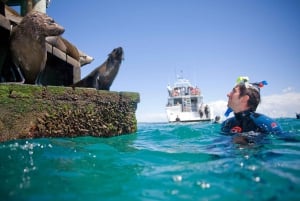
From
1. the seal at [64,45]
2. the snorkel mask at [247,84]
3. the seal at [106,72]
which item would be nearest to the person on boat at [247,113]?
the snorkel mask at [247,84]

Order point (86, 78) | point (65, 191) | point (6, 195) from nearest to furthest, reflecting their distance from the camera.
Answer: point (6, 195) → point (65, 191) → point (86, 78)

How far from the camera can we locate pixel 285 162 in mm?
3047

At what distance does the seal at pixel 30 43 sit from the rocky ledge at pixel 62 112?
3.45 feet

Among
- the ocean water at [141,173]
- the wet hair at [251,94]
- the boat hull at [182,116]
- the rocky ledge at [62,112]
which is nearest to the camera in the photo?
the ocean water at [141,173]

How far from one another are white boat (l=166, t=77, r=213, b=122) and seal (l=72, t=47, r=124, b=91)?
25.3 metres

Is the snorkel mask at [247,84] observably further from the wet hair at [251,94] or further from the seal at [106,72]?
the seal at [106,72]

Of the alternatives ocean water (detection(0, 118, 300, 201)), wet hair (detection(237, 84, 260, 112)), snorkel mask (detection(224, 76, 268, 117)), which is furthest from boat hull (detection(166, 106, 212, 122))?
ocean water (detection(0, 118, 300, 201))

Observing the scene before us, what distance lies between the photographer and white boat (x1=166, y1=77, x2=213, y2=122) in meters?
32.2

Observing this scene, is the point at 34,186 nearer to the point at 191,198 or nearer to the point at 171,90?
the point at 191,198

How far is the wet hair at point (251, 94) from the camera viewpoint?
490cm

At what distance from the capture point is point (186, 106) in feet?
111

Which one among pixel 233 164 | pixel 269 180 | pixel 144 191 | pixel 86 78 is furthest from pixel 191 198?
pixel 86 78

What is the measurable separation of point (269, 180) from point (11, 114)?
3487 millimetres

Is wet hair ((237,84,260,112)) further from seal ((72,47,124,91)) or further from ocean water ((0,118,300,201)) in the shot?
seal ((72,47,124,91))
